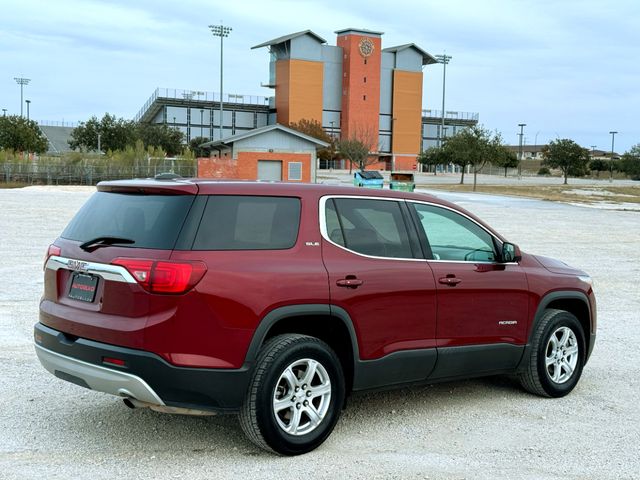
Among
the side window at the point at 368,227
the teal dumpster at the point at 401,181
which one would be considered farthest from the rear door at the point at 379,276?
the teal dumpster at the point at 401,181

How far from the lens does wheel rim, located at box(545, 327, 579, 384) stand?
21.6 feet

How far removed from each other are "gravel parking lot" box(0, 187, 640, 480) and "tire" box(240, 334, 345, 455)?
14 centimetres

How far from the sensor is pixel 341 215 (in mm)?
5383

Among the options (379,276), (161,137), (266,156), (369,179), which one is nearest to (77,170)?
(266,156)

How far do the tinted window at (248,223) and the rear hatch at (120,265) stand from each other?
14 cm

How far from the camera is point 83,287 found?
496cm

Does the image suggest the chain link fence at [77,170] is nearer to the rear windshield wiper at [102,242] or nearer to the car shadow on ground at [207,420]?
the car shadow on ground at [207,420]

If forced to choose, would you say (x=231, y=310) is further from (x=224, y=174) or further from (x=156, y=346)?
(x=224, y=174)

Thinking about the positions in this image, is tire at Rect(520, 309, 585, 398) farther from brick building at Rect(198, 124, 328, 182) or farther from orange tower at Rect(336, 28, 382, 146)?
orange tower at Rect(336, 28, 382, 146)

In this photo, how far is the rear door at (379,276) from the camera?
→ 17.0ft

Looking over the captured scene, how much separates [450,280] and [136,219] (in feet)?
7.58

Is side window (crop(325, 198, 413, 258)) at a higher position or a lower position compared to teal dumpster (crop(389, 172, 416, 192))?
higher

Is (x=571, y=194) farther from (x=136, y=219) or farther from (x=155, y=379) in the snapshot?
(x=155, y=379)

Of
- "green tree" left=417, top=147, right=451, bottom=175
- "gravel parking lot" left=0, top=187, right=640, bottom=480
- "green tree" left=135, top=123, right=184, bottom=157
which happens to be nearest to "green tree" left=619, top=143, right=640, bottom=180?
"green tree" left=417, top=147, right=451, bottom=175
